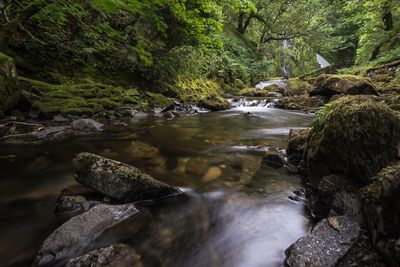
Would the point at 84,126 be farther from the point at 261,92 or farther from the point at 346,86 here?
the point at 261,92

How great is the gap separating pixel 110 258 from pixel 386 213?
2.08m

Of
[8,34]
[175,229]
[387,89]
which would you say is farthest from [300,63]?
[175,229]

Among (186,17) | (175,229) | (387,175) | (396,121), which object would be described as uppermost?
(186,17)

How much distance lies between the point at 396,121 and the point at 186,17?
5.32m

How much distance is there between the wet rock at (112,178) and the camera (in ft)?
9.61

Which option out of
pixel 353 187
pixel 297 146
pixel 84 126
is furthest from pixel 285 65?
pixel 353 187

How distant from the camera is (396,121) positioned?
2.92 m

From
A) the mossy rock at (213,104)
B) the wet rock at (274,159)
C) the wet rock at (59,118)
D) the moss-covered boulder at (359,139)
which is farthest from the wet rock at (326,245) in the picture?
the mossy rock at (213,104)

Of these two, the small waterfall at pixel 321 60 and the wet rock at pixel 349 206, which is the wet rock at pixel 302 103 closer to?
the wet rock at pixel 349 206

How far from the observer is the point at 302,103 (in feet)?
42.1

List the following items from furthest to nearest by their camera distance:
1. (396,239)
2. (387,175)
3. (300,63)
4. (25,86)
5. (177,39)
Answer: (300,63), (177,39), (25,86), (387,175), (396,239)

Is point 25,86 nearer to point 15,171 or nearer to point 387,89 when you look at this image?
point 15,171

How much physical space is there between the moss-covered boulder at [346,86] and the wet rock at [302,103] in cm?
43

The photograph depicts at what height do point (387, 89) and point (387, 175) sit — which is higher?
point (387, 89)
